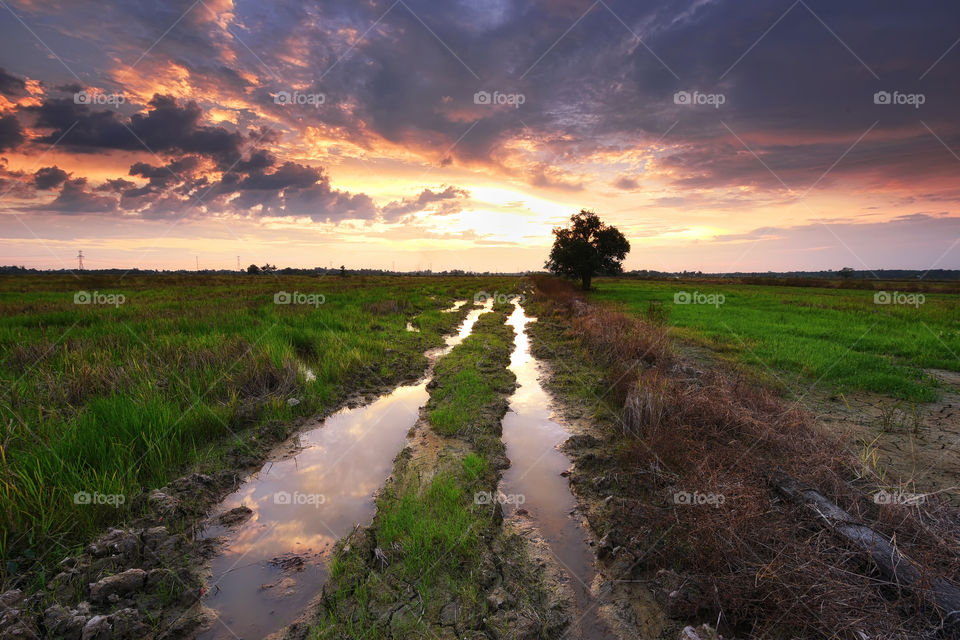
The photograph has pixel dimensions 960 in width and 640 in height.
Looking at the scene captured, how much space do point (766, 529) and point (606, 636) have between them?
6.17ft

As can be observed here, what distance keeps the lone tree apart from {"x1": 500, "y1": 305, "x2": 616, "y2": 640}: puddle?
37.6 m

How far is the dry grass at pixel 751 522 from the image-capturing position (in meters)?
2.91

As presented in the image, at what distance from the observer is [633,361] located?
10219 millimetres

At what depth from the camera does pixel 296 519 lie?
4.83 metres

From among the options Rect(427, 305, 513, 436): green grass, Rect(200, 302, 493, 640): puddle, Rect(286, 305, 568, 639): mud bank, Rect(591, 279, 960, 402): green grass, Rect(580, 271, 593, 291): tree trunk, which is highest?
Rect(580, 271, 593, 291): tree trunk

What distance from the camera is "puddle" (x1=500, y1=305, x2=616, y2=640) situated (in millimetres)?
3713

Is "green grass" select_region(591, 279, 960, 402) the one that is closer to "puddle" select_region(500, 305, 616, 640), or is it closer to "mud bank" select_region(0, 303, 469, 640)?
"puddle" select_region(500, 305, 616, 640)

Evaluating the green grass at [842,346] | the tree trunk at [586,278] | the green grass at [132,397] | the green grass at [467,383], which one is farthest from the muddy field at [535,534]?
the tree trunk at [586,278]

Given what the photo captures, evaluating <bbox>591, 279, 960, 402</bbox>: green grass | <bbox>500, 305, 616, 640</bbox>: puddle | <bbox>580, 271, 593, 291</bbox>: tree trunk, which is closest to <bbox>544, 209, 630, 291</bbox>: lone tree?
<bbox>580, 271, 593, 291</bbox>: tree trunk

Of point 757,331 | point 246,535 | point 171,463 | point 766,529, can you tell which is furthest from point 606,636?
point 757,331

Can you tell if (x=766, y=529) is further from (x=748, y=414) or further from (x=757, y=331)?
(x=757, y=331)

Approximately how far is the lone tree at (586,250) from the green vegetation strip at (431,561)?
137 ft

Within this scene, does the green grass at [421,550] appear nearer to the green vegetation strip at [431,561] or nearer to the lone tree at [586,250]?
the green vegetation strip at [431,561]

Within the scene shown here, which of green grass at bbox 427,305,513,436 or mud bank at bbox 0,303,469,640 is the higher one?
green grass at bbox 427,305,513,436
